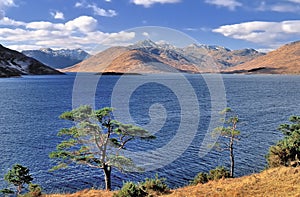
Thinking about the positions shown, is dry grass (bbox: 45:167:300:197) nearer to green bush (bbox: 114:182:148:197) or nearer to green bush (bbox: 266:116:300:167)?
green bush (bbox: 114:182:148:197)

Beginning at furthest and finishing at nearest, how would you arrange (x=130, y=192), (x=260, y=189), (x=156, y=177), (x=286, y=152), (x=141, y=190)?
(x=286, y=152), (x=156, y=177), (x=141, y=190), (x=260, y=189), (x=130, y=192)

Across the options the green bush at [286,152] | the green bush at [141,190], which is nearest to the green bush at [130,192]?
the green bush at [141,190]

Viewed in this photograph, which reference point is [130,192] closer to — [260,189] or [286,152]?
[260,189]

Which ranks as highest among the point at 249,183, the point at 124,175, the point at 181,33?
the point at 181,33

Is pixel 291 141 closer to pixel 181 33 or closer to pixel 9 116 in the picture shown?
pixel 181 33

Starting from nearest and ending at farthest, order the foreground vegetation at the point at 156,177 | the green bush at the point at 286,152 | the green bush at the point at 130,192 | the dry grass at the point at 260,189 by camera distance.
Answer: the dry grass at the point at 260,189, the green bush at the point at 130,192, the foreground vegetation at the point at 156,177, the green bush at the point at 286,152

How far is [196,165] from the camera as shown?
38875 mm

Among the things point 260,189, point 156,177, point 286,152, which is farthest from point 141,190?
point 286,152

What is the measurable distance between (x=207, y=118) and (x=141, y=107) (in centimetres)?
Result: 2502

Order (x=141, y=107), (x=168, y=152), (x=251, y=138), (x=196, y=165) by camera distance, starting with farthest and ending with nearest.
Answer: (x=141, y=107) → (x=251, y=138) → (x=168, y=152) → (x=196, y=165)

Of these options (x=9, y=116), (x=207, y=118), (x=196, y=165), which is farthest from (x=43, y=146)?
(x=207, y=118)

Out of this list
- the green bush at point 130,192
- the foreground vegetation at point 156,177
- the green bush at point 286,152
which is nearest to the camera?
the green bush at point 130,192

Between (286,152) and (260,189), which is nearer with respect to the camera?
(260,189)

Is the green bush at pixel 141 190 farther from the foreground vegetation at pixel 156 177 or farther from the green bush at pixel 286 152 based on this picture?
the green bush at pixel 286 152
